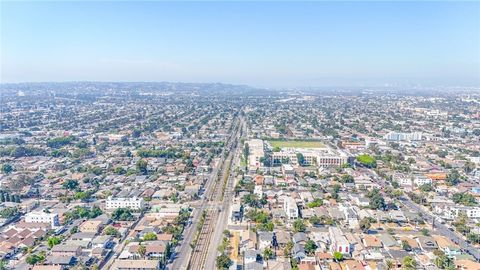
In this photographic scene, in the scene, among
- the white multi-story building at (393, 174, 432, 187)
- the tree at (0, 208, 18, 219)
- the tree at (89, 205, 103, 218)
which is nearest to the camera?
the tree at (0, 208, 18, 219)

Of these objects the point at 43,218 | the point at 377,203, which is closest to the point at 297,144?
the point at 377,203

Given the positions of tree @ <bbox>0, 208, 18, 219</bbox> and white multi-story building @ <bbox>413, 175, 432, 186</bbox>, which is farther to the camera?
white multi-story building @ <bbox>413, 175, 432, 186</bbox>

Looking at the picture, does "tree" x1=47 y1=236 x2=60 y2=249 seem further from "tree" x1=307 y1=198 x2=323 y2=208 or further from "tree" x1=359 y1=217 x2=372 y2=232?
"tree" x1=359 y1=217 x2=372 y2=232

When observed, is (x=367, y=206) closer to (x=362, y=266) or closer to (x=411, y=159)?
(x=362, y=266)

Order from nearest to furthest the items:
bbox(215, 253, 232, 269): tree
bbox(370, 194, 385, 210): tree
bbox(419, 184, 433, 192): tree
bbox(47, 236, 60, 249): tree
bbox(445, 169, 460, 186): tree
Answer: bbox(215, 253, 232, 269): tree
bbox(47, 236, 60, 249): tree
bbox(370, 194, 385, 210): tree
bbox(419, 184, 433, 192): tree
bbox(445, 169, 460, 186): tree

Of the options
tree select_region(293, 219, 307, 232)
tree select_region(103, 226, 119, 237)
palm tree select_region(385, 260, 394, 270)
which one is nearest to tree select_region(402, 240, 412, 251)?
palm tree select_region(385, 260, 394, 270)

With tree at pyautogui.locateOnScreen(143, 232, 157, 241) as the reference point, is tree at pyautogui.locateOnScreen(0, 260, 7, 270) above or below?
below
